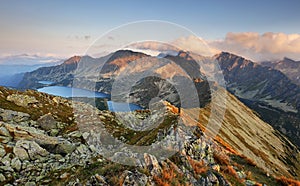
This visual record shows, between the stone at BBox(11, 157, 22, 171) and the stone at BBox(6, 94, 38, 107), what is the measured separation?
79.9ft

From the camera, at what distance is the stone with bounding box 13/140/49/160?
22.3m

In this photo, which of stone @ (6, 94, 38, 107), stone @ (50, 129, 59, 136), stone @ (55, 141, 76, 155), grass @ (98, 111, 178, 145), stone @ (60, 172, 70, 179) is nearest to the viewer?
stone @ (60, 172, 70, 179)

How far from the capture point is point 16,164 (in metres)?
20.8

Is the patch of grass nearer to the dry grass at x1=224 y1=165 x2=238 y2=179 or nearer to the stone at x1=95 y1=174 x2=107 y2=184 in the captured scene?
the dry grass at x1=224 y1=165 x2=238 y2=179

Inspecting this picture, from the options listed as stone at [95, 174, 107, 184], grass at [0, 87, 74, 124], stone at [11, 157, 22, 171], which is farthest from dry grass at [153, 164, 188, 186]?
grass at [0, 87, 74, 124]

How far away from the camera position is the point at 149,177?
57.4ft

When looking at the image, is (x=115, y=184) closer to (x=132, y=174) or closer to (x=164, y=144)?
(x=132, y=174)

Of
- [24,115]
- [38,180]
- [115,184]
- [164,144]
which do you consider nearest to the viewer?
[115,184]

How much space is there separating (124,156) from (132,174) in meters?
3.27

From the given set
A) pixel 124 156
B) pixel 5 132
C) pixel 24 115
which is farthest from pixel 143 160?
pixel 24 115

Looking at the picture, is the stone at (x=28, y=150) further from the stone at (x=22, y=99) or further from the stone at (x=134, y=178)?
the stone at (x=22, y=99)

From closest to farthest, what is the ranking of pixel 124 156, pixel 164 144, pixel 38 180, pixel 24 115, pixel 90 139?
1. pixel 38 180
2. pixel 124 156
3. pixel 164 144
4. pixel 90 139
5. pixel 24 115

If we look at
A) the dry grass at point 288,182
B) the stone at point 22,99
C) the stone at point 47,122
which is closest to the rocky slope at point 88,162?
the stone at point 47,122

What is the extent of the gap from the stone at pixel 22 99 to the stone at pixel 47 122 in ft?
29.2
